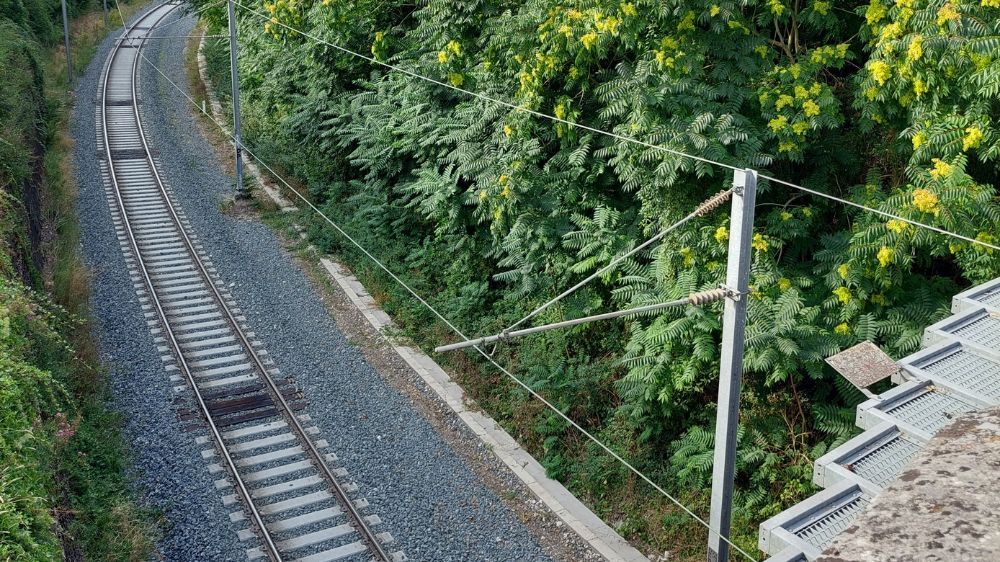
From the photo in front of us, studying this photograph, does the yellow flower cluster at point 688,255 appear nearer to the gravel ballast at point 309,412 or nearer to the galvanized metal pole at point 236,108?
the gravel ballast at point 309,412

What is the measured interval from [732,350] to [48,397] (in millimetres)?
9880

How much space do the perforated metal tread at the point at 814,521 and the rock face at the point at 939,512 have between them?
661 millimetres

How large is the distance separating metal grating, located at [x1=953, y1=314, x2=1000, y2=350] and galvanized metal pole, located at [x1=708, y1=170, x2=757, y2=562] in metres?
2.50

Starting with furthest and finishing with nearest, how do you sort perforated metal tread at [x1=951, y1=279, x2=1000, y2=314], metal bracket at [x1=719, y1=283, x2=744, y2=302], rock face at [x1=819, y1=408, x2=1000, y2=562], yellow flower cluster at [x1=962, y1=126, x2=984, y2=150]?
yellow flower cluster at [x1=962, y1=126, x2=984, y2=150] → perforated metal tread at [x1=951, y1=279, x2=1000, y2=314] → metal bracket at [x1=719, y1=283, x2=744, y2=302] → rock face at [x1=819, y1=408, x2=1000, y2=562]

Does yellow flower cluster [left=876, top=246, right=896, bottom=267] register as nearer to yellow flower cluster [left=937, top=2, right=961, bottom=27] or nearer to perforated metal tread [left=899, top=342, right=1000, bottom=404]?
perforated metal tread [left=899, top=342, right=1000, bottom=404]

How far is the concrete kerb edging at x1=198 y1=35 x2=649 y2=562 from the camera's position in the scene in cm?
1158

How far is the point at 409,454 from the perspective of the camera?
13336mm

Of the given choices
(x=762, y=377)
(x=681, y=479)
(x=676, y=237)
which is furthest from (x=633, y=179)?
(x=681, y=479)

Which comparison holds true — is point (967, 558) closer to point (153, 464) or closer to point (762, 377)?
point (762, 377)

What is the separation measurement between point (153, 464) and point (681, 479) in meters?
7.69

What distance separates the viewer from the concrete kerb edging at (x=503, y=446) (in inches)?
456

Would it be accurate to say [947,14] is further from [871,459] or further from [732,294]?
[871,459]

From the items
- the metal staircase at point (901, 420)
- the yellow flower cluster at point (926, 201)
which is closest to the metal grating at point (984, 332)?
the metal staircase at point (901, 420)

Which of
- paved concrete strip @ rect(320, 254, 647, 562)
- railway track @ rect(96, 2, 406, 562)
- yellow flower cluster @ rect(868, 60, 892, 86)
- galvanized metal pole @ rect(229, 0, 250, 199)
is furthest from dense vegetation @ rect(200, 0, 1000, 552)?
galvanized metal pole @ rect(229, 0, 250, 199)
